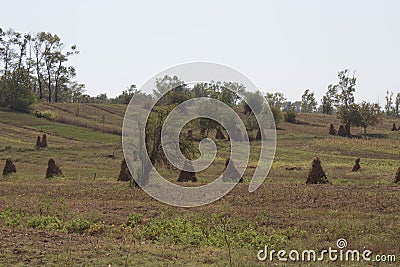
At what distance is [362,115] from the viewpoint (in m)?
82.5

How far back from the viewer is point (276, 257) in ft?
37.8

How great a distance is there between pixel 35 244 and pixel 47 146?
155 ft

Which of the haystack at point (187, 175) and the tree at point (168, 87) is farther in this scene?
the haystack at point (187, 175)

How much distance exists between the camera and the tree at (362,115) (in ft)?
269

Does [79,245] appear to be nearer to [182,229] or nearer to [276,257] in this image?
[182,229]

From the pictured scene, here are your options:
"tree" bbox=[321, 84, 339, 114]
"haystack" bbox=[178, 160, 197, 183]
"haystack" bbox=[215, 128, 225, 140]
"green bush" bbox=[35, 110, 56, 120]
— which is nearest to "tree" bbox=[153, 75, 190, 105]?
"haystack" bbox=[178, 160, 197, 183]

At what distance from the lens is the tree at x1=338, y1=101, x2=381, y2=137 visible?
269ft

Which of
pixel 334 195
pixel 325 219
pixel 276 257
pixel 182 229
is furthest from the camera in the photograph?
pixel 334 195

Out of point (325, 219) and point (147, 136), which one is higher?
point (147, 136)

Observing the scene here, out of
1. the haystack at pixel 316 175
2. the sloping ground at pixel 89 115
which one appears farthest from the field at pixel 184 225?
the sloping ground at pixel 89 115

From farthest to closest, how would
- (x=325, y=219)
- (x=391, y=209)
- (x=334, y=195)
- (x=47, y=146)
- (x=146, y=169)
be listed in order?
(x=47, y=146)
(x=146, y=169)
(x=334, y=195)
(x=391, y=209)
(x=325, y=219)

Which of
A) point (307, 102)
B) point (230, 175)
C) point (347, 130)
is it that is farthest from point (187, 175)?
point (307, 102)

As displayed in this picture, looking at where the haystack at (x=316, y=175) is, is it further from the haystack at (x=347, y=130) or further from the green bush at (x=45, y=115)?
the green bush at (x=45, y=115)

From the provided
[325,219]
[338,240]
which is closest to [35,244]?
→ [338,240]
